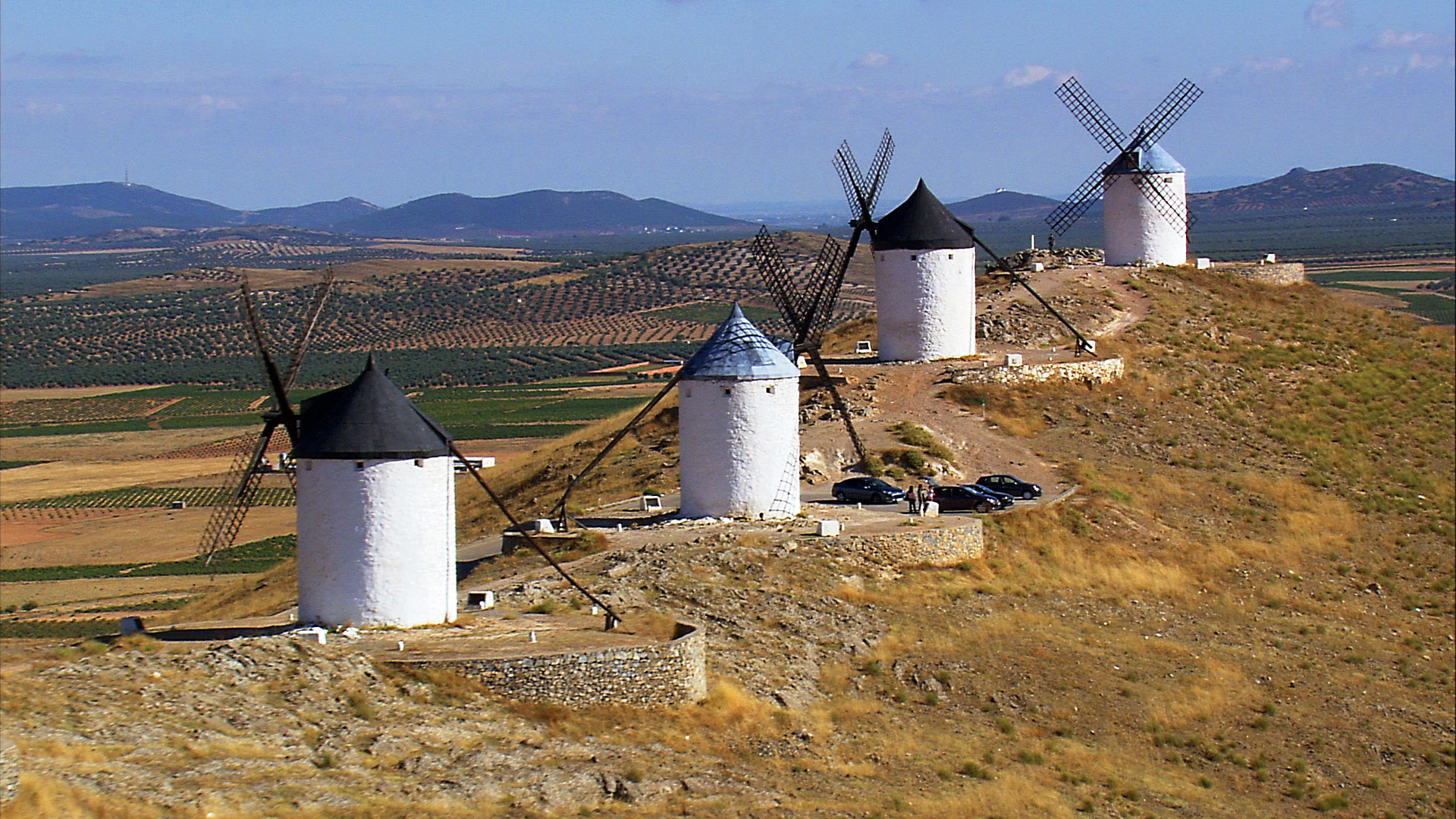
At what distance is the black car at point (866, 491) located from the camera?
31859mm

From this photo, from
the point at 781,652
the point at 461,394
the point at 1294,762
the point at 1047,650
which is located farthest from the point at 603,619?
the point at 461,394

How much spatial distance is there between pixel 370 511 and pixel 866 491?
11.4 m

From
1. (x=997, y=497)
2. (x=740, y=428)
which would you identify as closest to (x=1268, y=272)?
(x=997, y=497)

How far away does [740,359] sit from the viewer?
1157 inches

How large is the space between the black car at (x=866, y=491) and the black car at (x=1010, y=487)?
60.6 inches

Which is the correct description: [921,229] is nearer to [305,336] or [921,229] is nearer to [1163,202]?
[1163,202]

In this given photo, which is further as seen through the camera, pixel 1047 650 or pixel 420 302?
pixel 420 302

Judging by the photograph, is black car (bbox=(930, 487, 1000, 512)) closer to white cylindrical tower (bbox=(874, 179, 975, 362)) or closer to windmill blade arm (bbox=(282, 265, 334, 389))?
white cylindrical tower (bbox=(874, 179, 975, 362))

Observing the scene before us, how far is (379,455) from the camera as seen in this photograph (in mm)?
22359

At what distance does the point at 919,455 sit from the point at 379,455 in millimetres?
13921

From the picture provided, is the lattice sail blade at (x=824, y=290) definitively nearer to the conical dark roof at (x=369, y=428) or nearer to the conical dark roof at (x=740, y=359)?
the conical dark roof at (x=740, y=359)

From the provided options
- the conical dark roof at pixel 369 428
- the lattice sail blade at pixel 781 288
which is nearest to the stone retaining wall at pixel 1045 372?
the lattice sail blade at pixel 781 288

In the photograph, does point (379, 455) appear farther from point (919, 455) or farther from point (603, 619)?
point (919, 455)

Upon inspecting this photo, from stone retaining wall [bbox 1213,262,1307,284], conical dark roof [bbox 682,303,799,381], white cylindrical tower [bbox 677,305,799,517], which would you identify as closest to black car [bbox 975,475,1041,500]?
white cylindrical tower [bbox 677,305,799,517]
